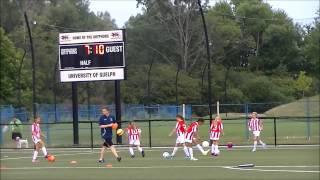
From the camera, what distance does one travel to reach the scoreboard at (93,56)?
3766cm

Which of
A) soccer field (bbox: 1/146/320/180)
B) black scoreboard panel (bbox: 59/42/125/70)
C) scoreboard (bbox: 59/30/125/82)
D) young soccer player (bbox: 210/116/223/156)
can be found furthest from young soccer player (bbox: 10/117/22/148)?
young soccer player (bbox: 210/116/223/156)

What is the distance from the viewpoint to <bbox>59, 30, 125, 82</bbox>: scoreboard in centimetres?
3766

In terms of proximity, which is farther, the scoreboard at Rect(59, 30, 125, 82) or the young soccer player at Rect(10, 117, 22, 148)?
the young soccer player at Rect(10, 117, 22, 148)

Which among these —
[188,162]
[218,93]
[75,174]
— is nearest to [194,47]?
[218,93]

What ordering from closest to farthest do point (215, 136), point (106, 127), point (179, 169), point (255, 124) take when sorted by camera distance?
point (179, 169)
point (106, 127)
point (215, 136)
point (255, 124)

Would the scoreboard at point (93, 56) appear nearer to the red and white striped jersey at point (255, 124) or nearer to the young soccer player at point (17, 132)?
the young soccer player at point (17, 132)

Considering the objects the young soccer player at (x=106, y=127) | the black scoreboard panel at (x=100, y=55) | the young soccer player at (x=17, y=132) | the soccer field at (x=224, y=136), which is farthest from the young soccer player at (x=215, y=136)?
the young soccer player at (x=17, y=132)

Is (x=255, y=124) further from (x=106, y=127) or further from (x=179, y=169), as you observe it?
(x=179, y=169)

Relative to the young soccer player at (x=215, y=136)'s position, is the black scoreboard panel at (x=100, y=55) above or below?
above

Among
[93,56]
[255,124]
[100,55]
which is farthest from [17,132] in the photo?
[255,124]

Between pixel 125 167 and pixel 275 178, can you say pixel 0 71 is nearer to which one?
pixel 125 167

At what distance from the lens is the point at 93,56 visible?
37.7 meters

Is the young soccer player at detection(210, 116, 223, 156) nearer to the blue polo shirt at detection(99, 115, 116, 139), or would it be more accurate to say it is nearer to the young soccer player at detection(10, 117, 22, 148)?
the blue polo shirt at detection(99, 115, 116, 139)

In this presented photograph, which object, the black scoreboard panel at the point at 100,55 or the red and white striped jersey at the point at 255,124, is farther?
the black scoreboard panel at the point at 100,55
